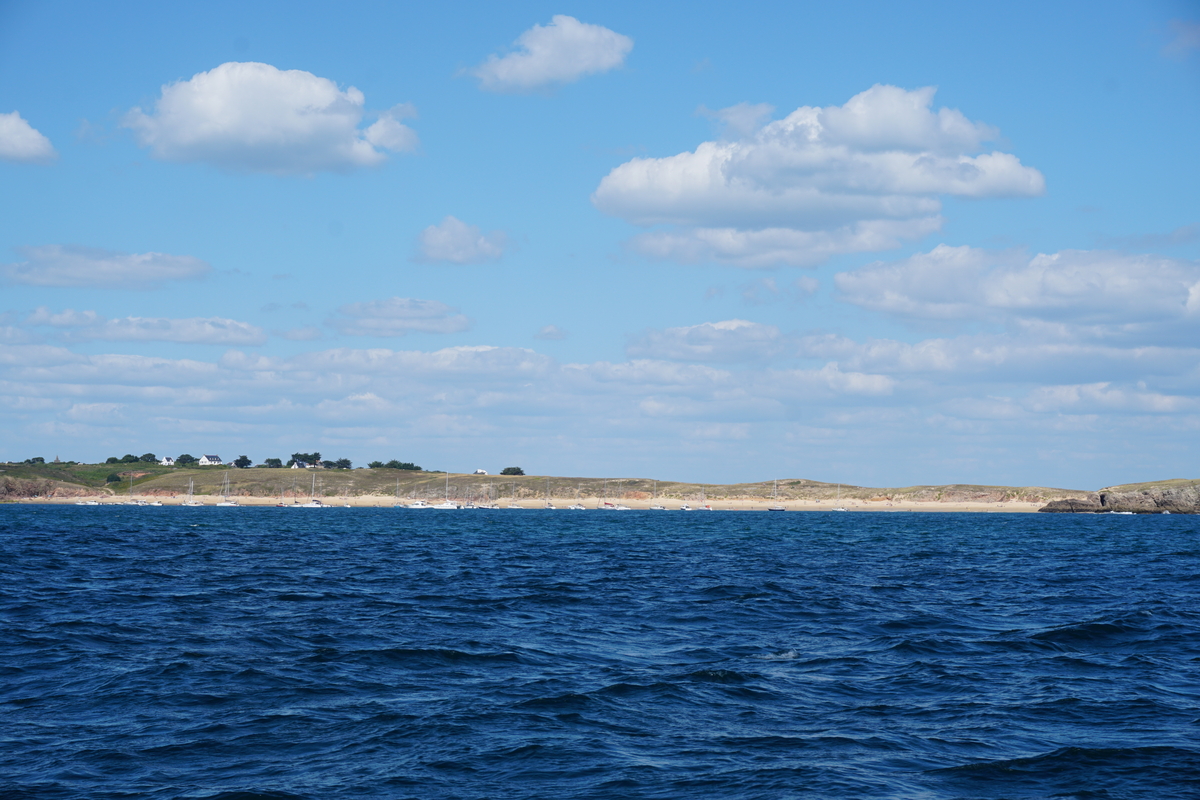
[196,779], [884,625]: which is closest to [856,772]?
[196,779]

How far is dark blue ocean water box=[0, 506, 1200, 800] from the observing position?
1648 centimetres

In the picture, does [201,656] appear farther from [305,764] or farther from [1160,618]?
[1160,618]

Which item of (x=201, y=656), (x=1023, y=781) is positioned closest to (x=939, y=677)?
(x=1023, y=781)

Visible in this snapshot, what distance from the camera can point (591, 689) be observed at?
23.1 m

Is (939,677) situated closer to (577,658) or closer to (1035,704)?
(1035,704)

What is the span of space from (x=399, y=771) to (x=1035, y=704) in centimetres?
1474

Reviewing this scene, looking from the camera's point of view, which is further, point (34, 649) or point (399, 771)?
point (34, 649)

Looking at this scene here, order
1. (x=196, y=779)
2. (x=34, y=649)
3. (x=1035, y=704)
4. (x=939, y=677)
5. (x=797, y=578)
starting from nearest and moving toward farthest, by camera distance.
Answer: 1. (x=196, y=779)
2. (x=1035, y=704)
3. (x=939, y=677)
4. (x=34, y=649)
5. (x=797, y=578)

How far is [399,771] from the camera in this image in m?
16.6

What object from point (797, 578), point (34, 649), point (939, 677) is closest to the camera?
point (939, 677)

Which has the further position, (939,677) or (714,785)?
(939,677)

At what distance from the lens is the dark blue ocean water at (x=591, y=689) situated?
16484 mm

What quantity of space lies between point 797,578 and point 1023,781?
36296mm

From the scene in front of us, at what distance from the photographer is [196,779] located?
16.0 metres
